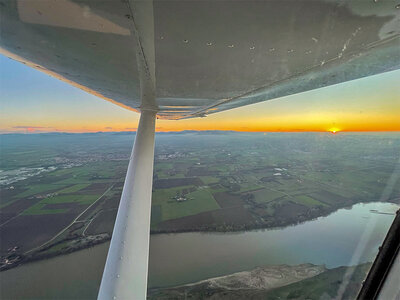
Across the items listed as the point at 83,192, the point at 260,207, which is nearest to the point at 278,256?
the point at 260,207

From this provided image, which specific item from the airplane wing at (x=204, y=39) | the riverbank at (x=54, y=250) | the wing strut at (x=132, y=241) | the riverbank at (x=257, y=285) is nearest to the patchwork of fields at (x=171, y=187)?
the riverbank at (x=54, y=250)

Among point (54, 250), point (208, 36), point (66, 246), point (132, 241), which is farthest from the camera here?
point (66, 246)

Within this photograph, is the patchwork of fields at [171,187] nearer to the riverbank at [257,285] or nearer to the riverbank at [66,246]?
the riverbank at [66,246]

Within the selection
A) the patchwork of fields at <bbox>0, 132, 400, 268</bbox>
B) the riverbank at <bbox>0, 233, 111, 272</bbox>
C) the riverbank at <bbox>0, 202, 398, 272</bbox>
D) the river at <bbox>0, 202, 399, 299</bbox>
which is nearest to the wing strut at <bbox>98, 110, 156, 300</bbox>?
the patchwork of fields at <bbox>0, 132, 400, 268</bbox>

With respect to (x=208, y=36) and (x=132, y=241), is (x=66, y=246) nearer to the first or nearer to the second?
(x=132, y=241)

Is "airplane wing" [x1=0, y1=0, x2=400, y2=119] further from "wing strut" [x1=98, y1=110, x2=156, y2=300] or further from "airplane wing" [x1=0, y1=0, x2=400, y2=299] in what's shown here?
"wing strut" [x1=98, y1=110, x2=156, y2=300]

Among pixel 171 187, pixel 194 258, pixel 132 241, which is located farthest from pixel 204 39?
pixel 171 187

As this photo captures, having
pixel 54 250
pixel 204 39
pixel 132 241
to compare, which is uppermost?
pixel 204 39

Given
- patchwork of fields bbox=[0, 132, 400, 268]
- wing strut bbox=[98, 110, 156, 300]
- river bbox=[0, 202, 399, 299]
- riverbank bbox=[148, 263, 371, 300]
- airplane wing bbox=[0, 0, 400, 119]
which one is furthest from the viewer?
patchwork of fields bbox=[0, 132, 400, 268]
